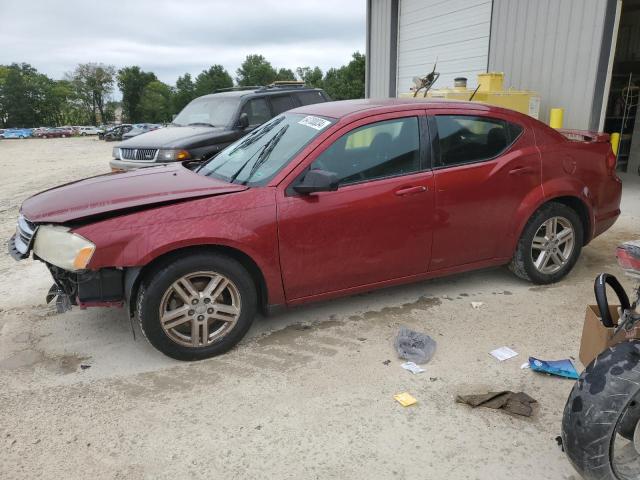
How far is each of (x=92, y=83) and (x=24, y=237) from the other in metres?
95.8

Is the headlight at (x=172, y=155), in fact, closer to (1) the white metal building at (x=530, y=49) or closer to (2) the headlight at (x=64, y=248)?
(2) the headlight at (x=64, y=248)

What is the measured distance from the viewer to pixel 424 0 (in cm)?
1118

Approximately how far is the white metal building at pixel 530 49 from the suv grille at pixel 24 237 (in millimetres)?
7620

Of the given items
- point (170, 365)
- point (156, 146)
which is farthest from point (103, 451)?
point (156, 146)

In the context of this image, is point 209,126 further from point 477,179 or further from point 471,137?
point 477,179

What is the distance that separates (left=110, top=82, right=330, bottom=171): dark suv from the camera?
25.6 ft

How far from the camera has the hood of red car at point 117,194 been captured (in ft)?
10.8

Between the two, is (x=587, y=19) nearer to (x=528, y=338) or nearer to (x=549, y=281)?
(x=549, y=281)

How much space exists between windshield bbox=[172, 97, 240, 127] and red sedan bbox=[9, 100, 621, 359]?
4412 millimetres

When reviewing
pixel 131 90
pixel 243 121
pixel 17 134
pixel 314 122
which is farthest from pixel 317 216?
pixel 131 90

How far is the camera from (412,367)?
3330mm

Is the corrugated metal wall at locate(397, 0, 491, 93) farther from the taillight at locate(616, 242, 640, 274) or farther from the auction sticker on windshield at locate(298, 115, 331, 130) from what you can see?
the taillight at locate(616, 242, 640, 274)

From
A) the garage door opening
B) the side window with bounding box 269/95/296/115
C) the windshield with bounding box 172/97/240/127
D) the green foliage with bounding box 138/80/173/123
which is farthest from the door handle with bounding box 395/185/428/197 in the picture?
the green foliage with bounding box 138/80/173/123

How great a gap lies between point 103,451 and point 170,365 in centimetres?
84
